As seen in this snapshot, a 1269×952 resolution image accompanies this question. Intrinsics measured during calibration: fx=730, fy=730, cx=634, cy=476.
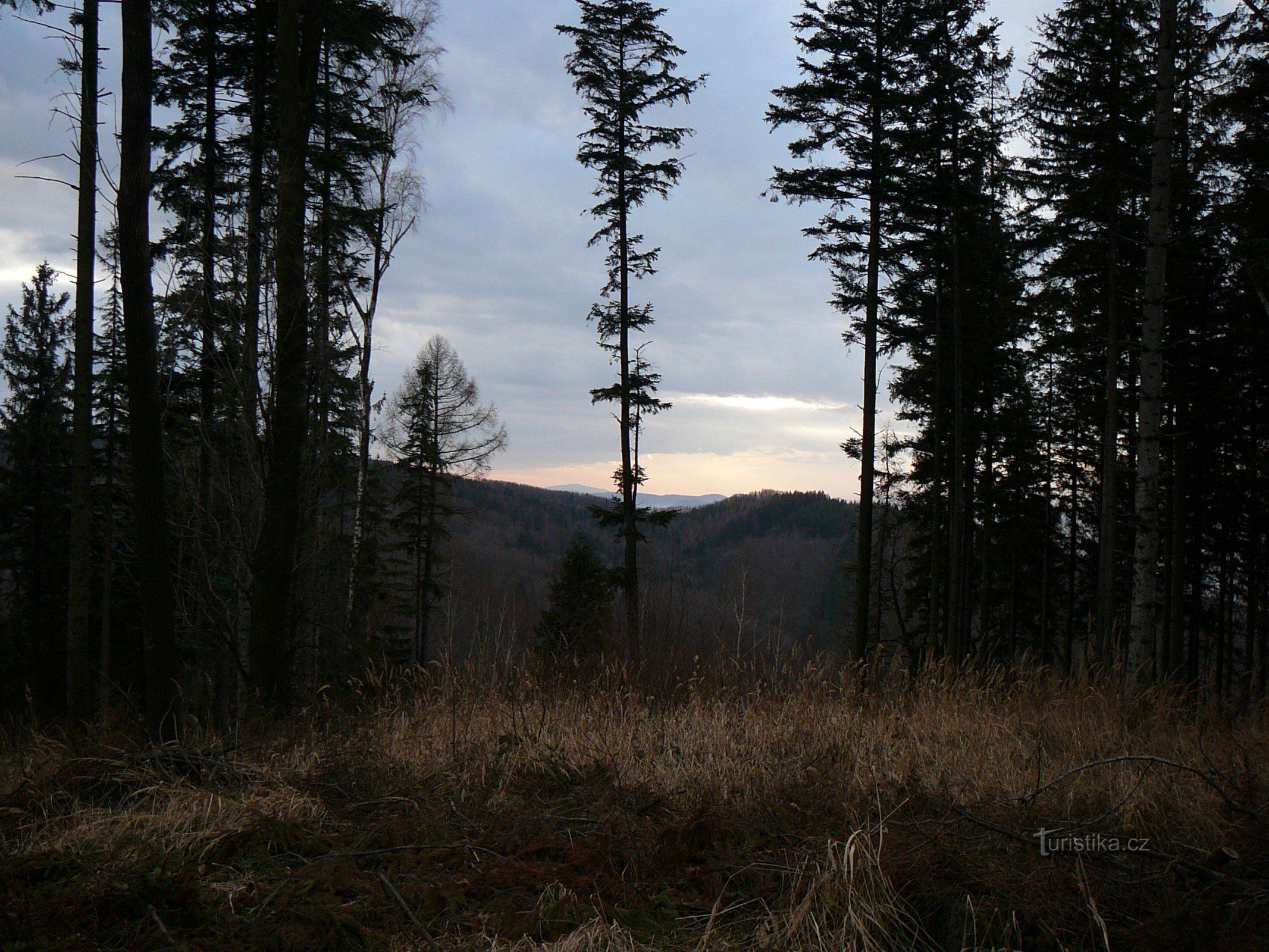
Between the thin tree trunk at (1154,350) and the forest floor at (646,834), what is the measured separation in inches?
136

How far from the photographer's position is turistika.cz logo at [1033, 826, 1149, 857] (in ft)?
8.83

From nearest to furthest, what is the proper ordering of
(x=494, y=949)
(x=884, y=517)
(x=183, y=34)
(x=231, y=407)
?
(x=494, y=949), (x=231, y=407), (x=183, y=34), (x=884, y=517)

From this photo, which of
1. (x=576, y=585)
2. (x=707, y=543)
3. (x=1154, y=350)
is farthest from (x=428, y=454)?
(x=707, y=543)

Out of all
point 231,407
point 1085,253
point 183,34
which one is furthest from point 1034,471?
point 183,34

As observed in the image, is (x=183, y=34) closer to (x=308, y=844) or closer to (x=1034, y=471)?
(x=308, y=844)

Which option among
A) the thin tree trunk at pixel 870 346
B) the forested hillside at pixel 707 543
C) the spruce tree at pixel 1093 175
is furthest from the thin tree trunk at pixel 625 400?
the forested hillside at pixel 707 543

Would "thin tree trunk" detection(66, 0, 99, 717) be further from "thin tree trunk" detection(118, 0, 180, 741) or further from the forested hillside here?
the forested hillside

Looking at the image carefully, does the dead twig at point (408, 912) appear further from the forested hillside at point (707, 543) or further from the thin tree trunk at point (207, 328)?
the forested hillside at point (707, 543)

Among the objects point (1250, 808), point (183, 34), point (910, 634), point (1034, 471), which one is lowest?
point (910, 634)

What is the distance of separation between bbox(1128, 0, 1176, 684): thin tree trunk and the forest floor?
11.3 ft

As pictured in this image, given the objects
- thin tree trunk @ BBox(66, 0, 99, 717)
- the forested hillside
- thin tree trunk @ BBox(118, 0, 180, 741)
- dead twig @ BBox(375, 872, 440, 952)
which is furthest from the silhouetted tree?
dead twig @ BBox(375, 872, 440, 952)

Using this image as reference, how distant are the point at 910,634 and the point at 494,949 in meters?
21.6

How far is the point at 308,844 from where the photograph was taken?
3186 mm

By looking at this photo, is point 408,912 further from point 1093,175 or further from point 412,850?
point 1093,175
